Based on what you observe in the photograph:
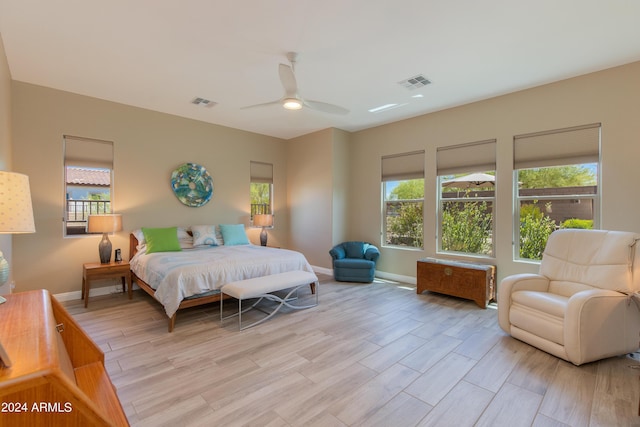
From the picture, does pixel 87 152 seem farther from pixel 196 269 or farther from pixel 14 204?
pixel 14 204

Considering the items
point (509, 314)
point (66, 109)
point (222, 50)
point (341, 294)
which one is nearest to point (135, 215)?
point (66, 109)

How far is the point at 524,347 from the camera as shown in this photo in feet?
9.51

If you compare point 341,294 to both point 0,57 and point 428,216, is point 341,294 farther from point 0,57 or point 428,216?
point 0,57

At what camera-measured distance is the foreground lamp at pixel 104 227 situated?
162 inches

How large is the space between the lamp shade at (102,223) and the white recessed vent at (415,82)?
4.36 m

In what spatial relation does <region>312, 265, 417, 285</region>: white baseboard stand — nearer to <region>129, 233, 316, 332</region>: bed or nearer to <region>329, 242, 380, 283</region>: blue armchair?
<region>329, 242, 380, 283</region>: blue armchair

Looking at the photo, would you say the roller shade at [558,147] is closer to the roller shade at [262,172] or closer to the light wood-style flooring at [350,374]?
the light wood-style flooring at [350,374]

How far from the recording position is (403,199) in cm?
552

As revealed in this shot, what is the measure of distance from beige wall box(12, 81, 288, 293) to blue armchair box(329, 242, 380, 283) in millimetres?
1916

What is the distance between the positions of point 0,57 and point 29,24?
0.58m

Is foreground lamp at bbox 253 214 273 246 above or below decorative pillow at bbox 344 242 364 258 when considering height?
above

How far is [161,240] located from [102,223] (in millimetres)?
770

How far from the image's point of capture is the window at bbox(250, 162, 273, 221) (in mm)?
6324

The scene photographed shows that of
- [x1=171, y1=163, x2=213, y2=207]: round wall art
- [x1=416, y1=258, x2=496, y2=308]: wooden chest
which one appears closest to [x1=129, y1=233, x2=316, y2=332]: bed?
[x1=171, y1=163, x2=213, y2=207]: round wall art
